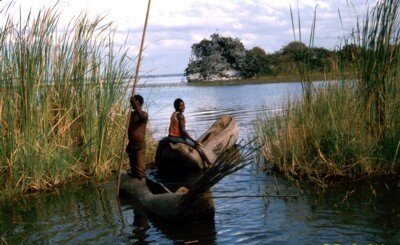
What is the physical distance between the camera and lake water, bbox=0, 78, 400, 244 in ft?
20.8

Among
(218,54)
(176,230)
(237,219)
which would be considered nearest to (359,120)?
(237,219)

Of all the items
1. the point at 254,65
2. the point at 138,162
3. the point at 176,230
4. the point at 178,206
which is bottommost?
the point at 176,230

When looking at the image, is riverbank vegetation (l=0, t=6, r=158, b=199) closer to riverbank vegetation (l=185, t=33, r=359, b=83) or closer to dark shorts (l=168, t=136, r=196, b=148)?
dark shorts (l=168, t=136, r=196, b=148)

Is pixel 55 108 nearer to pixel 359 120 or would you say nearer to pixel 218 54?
pixel 359 120

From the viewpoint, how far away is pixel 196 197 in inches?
262

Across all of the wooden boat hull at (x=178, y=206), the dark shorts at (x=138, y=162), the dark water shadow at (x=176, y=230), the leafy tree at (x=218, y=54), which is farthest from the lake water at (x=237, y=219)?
the leafy tree at (x=218, y=54)

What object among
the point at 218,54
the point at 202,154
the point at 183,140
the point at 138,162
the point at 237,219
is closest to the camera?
the point at 237,219

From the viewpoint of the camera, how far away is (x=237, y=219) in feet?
23.5

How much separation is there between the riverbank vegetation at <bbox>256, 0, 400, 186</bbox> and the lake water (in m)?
0.45

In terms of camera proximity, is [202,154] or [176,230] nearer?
[176,230]

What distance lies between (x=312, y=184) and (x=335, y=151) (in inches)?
27.3

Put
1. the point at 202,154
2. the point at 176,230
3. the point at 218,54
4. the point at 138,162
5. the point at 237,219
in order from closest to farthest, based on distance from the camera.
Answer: the point at 176,230
the point at 237,219
the point at 138,162
the point at 202,154
the point at 218,54

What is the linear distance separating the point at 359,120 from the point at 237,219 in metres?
3.10

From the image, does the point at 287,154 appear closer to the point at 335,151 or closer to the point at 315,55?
the point at 335,151
